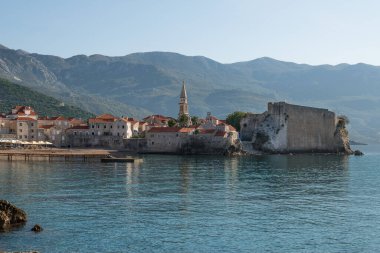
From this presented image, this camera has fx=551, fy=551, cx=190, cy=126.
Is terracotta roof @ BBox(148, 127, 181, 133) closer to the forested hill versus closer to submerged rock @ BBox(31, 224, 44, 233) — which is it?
submerged rock @ BBox(31, 224, 44, 233)

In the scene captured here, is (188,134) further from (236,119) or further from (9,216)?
(9,216)

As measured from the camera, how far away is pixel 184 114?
130m

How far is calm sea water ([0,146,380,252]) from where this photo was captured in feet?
95.7

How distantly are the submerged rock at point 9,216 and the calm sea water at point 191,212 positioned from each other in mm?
681

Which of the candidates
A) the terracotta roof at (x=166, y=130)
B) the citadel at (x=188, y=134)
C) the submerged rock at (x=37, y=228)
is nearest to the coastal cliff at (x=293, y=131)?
the citadel at (x=188, y=134)

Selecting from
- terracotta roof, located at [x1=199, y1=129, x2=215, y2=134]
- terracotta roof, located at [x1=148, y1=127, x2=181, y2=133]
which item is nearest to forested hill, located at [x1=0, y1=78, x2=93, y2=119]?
terracotta roof, located at [x1=148, y1=127, x2=181, y2=133]

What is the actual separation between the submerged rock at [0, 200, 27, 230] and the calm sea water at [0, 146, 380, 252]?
26.8 inches

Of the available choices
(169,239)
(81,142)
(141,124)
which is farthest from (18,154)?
(169,239)

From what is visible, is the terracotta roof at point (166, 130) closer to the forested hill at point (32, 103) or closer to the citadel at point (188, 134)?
the citadel at point (188, 134)

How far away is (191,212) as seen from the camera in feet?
124

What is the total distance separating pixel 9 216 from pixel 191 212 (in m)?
12.0

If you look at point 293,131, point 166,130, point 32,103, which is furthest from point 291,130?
point 32,103

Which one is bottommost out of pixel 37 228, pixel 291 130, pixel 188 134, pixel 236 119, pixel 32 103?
pixel 37 228

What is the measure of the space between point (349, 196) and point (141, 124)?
81548 mm
